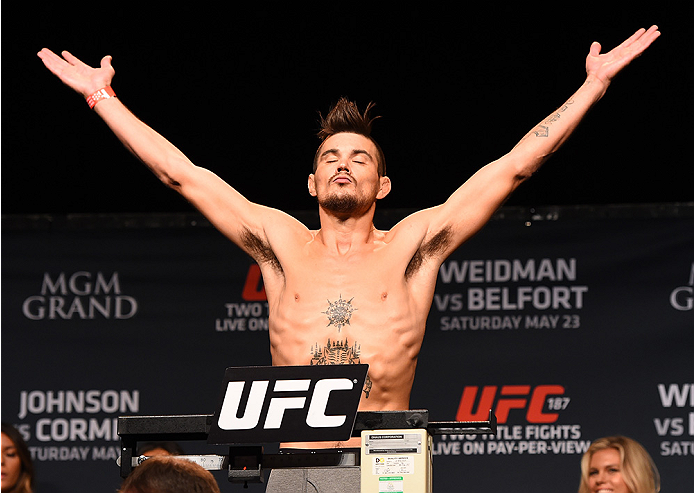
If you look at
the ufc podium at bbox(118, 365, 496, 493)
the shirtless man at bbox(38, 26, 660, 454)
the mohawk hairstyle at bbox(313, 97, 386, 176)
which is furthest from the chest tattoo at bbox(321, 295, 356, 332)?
the ufc podium at bbox(118, 365, 496, 493)

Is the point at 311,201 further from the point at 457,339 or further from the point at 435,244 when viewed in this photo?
the point at 435,244

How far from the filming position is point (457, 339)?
187 inches

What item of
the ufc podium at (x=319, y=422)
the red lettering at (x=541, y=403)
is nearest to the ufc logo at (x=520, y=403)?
the red lettering at (x=541, y=403)

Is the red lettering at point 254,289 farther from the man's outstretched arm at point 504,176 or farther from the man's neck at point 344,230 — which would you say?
the man's outstretched arm at point 504,176

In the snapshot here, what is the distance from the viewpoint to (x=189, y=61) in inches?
197

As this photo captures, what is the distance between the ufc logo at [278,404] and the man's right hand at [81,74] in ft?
5.01

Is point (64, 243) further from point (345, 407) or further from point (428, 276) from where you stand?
point (345, 407)

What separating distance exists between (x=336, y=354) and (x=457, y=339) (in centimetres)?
171

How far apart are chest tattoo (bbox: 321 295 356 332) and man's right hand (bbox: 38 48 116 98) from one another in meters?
1.00

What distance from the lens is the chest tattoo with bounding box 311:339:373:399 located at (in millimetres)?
3111

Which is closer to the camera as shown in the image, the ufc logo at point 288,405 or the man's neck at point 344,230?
the ufc logo at point 288,405

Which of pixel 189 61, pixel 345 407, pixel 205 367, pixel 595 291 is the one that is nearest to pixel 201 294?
pixel 205 367

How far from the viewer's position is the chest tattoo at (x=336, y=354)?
10.2ft

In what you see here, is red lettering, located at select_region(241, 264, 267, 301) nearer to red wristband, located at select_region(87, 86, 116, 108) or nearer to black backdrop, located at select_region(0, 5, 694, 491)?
black backdrop, located at select_region(0, 5, 694, 491)
